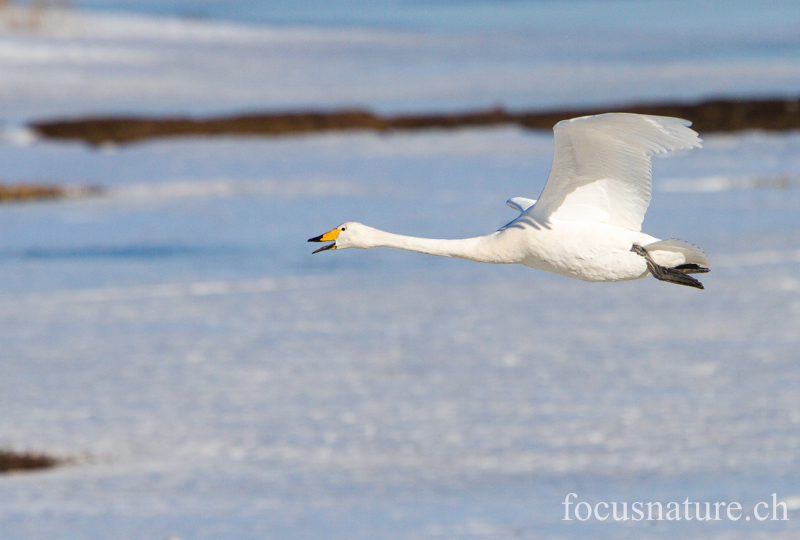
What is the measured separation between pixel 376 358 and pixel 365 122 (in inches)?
1078

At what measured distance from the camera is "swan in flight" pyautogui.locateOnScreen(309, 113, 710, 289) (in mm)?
5059

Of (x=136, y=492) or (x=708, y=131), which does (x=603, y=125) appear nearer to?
(x=136, y=492)

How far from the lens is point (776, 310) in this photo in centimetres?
3853

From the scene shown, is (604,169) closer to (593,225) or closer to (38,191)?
(593,225)

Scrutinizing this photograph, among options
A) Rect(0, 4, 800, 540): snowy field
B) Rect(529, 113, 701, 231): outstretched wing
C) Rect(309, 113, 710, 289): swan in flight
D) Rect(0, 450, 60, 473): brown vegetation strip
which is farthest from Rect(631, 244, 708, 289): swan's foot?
Rect(0, 450, 60, 473): brown vegetation strip

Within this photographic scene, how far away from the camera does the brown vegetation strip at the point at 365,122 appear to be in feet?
184

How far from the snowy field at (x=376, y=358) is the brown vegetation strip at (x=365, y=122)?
4.06 meters

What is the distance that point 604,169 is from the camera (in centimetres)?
570

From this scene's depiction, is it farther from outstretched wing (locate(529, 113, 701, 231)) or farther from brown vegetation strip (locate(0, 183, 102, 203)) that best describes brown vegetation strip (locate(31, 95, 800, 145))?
outstretched wing (locate(529, 113, 701, 231))

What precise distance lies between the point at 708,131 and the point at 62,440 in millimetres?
35678

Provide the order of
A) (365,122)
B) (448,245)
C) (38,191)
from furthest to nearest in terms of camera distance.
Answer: (365,122), (38,191), (448,245)

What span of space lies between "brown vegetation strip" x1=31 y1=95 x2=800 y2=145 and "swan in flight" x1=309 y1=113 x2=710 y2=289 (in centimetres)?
5004

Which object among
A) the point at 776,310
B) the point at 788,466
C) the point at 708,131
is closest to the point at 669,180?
the point at 708,131

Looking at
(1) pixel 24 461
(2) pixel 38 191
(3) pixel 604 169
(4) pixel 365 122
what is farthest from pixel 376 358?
(3) pixel 604 169
